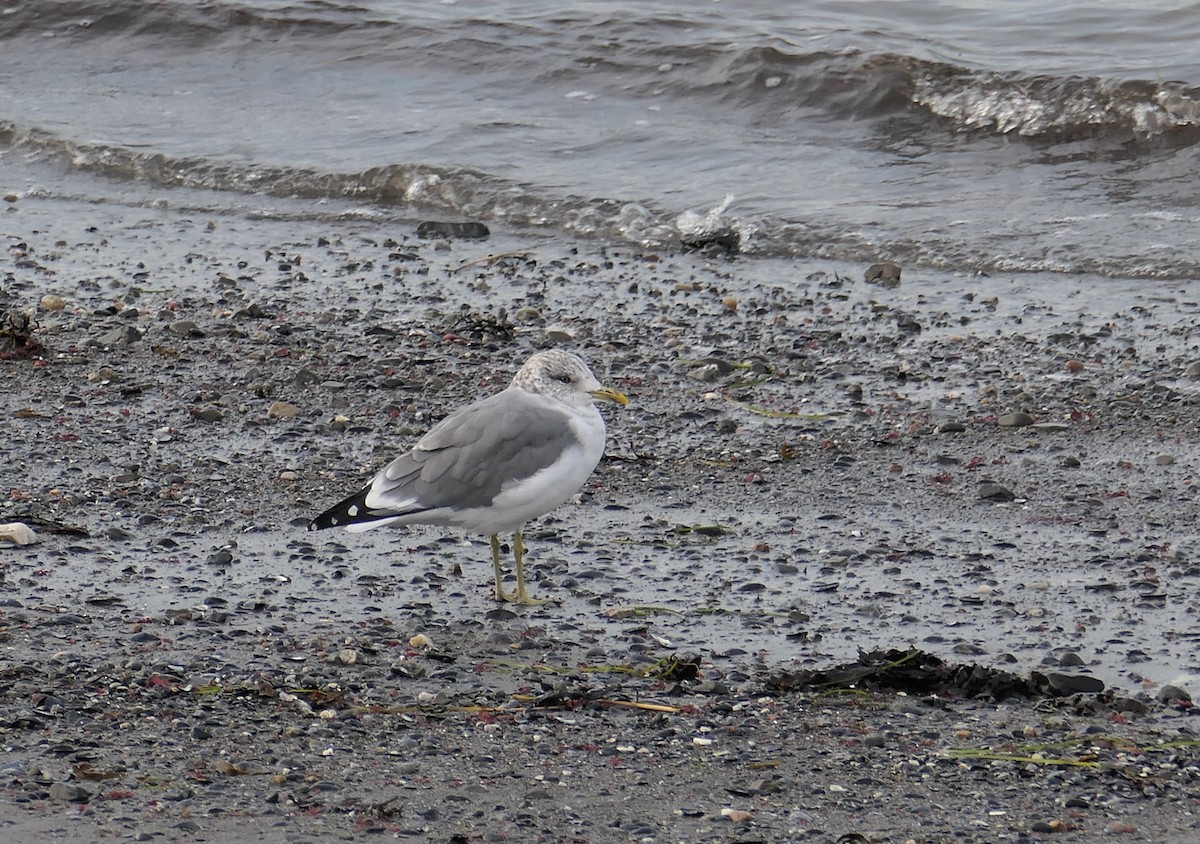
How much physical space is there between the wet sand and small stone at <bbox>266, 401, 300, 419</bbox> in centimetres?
1

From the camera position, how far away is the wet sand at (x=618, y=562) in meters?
4.36

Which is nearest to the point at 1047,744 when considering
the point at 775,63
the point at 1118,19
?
the point at 775,63

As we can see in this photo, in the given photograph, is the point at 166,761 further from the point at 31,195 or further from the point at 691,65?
the point at 691,65

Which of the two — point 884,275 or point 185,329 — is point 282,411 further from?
point 884,275

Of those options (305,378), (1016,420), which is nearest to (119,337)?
(305,378)

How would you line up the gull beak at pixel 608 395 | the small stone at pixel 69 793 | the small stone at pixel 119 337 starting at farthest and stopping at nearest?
the small stone at pixel 119 337 → the gull beak at pixel 608 395 → the small stone at pixel 69 793

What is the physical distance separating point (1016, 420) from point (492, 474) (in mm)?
2805

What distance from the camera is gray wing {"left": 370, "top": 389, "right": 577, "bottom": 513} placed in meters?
5.86

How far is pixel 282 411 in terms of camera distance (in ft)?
25.3

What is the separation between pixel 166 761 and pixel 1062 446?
4324 mm

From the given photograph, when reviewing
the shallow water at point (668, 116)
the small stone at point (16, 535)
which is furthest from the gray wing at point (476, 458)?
the shallow water at point (668, 116)

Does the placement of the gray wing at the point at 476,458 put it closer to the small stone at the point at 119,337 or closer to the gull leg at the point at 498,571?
the gull leg at the point at 498,571

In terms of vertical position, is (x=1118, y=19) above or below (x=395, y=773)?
above

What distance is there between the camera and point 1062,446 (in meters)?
7.33
